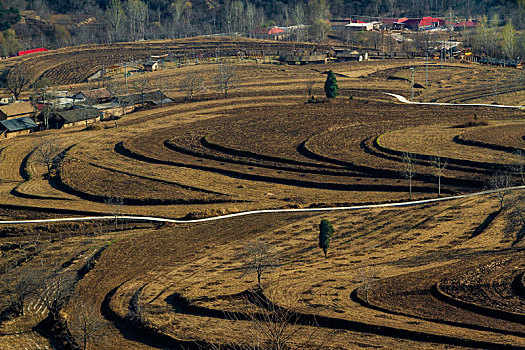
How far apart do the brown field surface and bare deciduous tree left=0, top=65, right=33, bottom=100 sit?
32.3 meters

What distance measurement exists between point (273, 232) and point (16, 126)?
6921 cm

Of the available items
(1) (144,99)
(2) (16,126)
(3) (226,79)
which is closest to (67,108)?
(2) (16,126)

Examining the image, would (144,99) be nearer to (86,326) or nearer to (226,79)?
(226,79)

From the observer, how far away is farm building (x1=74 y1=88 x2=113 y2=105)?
14388 cm

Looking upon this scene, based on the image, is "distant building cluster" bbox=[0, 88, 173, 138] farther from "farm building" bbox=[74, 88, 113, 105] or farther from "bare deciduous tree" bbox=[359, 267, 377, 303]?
"bare deciduous tree" bbox=[359, 267, 377, 303]

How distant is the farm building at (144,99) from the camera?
14138cm

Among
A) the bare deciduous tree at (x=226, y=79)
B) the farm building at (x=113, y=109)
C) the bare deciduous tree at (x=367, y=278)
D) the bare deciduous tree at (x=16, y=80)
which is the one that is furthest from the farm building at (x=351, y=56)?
the bare deciduous tree at (x=367, y=278)

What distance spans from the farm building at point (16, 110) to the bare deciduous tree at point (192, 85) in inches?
1292

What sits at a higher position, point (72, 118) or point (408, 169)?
point (72, 118)

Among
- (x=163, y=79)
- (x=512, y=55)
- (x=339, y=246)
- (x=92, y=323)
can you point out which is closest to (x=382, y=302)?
(x=339, y=246)

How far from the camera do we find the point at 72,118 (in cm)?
12756

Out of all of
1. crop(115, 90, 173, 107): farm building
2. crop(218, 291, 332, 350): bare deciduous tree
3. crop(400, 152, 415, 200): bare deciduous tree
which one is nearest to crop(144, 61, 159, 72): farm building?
crop(115, 90, 173, 107): farm building

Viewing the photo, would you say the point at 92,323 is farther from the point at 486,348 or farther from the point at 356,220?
the point at 356,220

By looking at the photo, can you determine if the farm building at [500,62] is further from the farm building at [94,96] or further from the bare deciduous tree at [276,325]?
the bare deciduous tree at [276,325]
